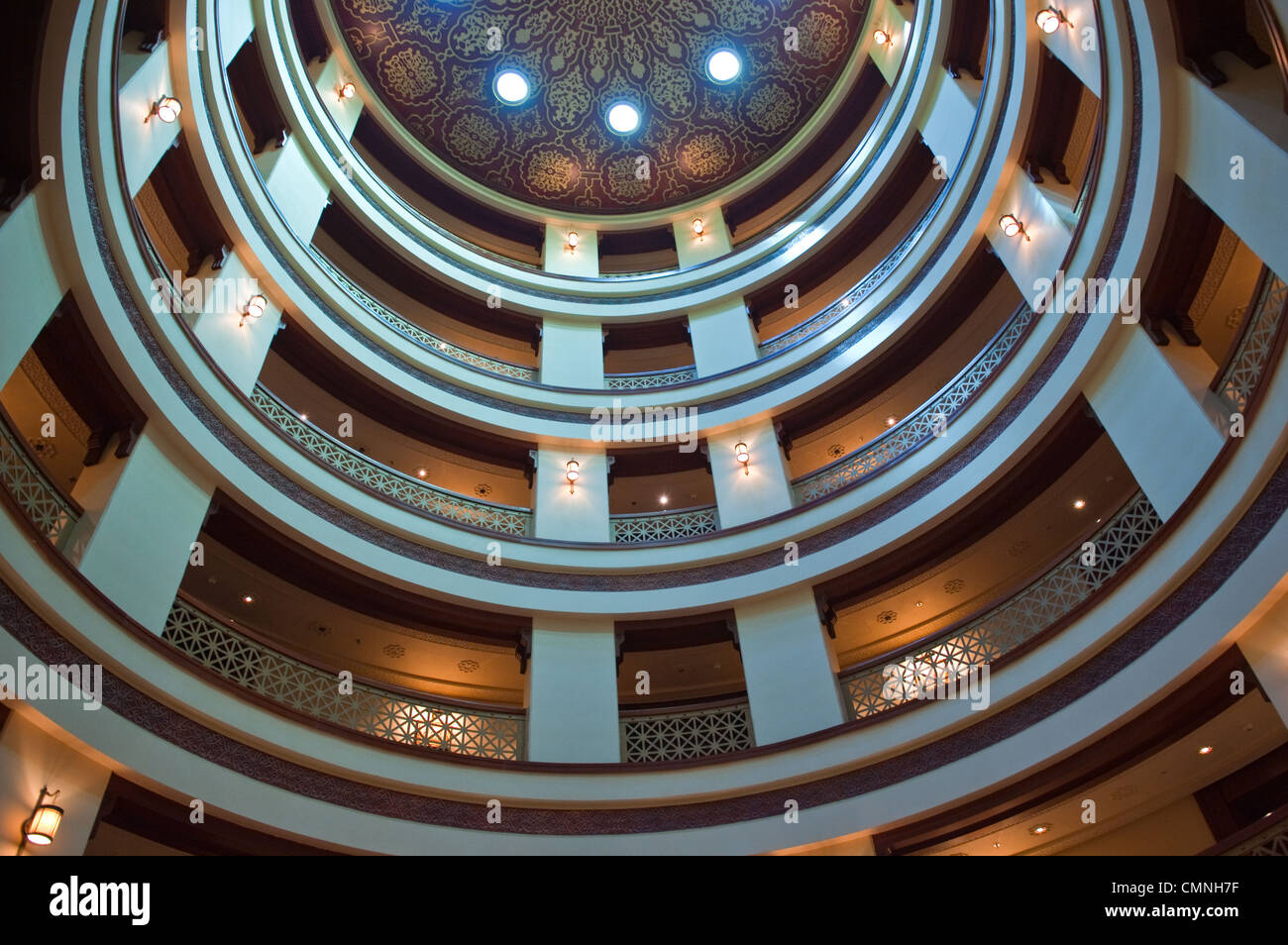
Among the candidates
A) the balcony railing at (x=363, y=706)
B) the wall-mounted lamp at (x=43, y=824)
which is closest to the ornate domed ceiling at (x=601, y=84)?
the balcony railing at (x=363, y=706)

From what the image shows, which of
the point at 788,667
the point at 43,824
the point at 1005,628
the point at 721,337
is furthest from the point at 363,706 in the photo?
the point at 721,337

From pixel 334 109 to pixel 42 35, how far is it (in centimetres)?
1138

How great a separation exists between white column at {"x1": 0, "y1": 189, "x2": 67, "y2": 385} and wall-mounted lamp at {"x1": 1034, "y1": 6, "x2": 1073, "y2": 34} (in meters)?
10.2

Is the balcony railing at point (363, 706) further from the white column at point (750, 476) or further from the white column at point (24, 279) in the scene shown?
the white column at point (750, 476)

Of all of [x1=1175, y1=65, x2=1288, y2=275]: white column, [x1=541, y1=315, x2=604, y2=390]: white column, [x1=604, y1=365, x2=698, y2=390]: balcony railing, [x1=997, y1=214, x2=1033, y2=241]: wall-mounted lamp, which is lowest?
[x1=1175, y1=65, x2=1288, y2=275]: white column

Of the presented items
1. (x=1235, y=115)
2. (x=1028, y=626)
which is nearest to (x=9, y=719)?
(x=1028, y=626)

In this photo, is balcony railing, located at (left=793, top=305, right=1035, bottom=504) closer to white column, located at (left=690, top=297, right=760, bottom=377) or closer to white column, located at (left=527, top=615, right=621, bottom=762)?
white column, located at (left=690, top=297, right=760, bottom=377)

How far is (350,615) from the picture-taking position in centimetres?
1192

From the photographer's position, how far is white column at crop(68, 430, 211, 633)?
7.86 metres

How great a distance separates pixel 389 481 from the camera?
1209 cm

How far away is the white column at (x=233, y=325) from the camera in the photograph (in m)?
10.5

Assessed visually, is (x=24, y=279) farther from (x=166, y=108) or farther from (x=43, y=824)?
(x=43, y=824)

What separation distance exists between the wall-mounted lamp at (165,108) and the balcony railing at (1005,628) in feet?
32.9

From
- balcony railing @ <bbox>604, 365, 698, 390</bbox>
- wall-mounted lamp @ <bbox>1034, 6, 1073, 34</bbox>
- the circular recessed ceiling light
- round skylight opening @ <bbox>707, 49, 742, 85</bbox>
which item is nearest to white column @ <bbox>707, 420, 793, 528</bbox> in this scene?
balcony railing @ <bbox>604, 365, 698, 390</bbox>
